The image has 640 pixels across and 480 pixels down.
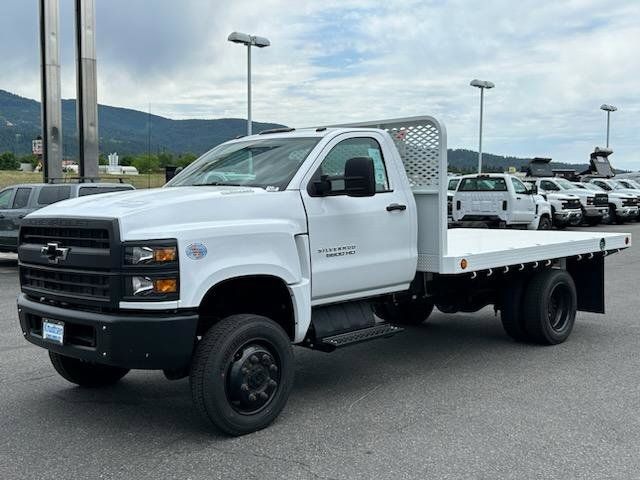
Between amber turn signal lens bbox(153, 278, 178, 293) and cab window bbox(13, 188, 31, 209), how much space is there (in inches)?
475

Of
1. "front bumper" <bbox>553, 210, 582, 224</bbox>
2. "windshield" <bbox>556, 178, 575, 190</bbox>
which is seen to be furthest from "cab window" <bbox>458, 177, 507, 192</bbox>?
"windshield" <bbox>556, 178, 575, 190</bbox>

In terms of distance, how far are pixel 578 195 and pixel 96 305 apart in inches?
1019

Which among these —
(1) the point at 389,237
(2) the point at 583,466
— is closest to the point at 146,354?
(1) the point at 389,237

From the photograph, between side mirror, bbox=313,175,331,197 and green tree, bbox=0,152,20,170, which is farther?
green tree, bbox=0,152,20,170

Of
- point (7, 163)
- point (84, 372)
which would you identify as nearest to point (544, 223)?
point (84, 372)

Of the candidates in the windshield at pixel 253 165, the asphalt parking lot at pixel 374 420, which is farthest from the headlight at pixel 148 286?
the windshield at pixel 253 165

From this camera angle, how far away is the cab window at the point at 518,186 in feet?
70.8

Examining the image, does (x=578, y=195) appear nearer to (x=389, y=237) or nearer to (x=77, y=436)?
(x=389, y=237)

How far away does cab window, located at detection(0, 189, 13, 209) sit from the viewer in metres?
15.5

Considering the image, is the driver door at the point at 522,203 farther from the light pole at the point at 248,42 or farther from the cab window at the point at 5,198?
the cab window at the point at 5,198

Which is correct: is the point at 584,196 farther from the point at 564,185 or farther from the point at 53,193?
the point at 53,193

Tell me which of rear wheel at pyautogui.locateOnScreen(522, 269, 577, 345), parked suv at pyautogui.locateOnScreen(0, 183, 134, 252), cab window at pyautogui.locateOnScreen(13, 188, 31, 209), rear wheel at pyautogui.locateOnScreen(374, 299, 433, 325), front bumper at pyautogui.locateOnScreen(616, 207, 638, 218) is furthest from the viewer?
front bumper at pyautogui.locateOnScreen(616, 207, 638, 218)

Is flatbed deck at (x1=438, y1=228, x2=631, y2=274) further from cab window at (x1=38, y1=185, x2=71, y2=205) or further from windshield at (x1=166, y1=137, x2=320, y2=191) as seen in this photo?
cab window at (x1=38, y1=185, x2=71, y2=205)

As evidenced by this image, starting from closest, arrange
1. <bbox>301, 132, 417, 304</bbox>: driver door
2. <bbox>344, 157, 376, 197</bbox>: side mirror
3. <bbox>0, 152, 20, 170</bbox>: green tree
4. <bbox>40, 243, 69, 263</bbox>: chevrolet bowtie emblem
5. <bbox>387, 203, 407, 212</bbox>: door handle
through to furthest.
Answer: <bbox>40, 243, 69, 263</bbox>: chevrolet bowtie emblem → <bbox>344, 157, 376, 197</bbox>: side mirror → <bbox>301, 132, 417, 304</bbox>: driver door → <bbox>387, 203, 407, 212</bbox>: door handle → <bbox>0, 152, 20, 170</bbox>: green tree
